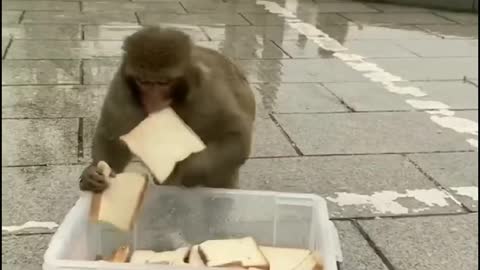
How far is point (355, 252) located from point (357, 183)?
576 millimetres

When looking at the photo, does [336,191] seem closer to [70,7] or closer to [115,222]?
[115,222]

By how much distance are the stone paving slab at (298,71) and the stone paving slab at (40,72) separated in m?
0.94

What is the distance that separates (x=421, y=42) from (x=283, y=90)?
1.79 metres

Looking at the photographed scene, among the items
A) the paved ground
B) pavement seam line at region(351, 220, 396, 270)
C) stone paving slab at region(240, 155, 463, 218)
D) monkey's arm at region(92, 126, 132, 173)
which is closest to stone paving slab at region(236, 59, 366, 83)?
the paved ground

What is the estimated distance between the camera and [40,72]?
4.28m

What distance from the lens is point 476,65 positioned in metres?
4.83

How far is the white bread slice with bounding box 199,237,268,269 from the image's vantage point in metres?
1.95

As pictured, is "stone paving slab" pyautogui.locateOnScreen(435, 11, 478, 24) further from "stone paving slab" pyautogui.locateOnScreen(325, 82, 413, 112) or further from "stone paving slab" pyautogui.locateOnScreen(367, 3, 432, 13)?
"stone paving slab" pyautogui.locateOnScreen(325, 82, 413, 112)

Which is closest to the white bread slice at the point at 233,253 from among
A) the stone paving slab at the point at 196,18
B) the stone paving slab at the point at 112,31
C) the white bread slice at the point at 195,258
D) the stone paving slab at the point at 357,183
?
the white bread slice at the point at 195,258

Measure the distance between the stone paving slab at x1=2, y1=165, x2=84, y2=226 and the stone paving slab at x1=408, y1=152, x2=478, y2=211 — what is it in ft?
4.36

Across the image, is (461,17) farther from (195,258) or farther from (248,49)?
(195,258)

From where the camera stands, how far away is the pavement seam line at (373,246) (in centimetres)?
233

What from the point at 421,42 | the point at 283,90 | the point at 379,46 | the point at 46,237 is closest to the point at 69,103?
the point at 283,90

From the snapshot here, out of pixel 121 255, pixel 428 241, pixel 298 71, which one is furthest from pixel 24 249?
pixel 298 71
